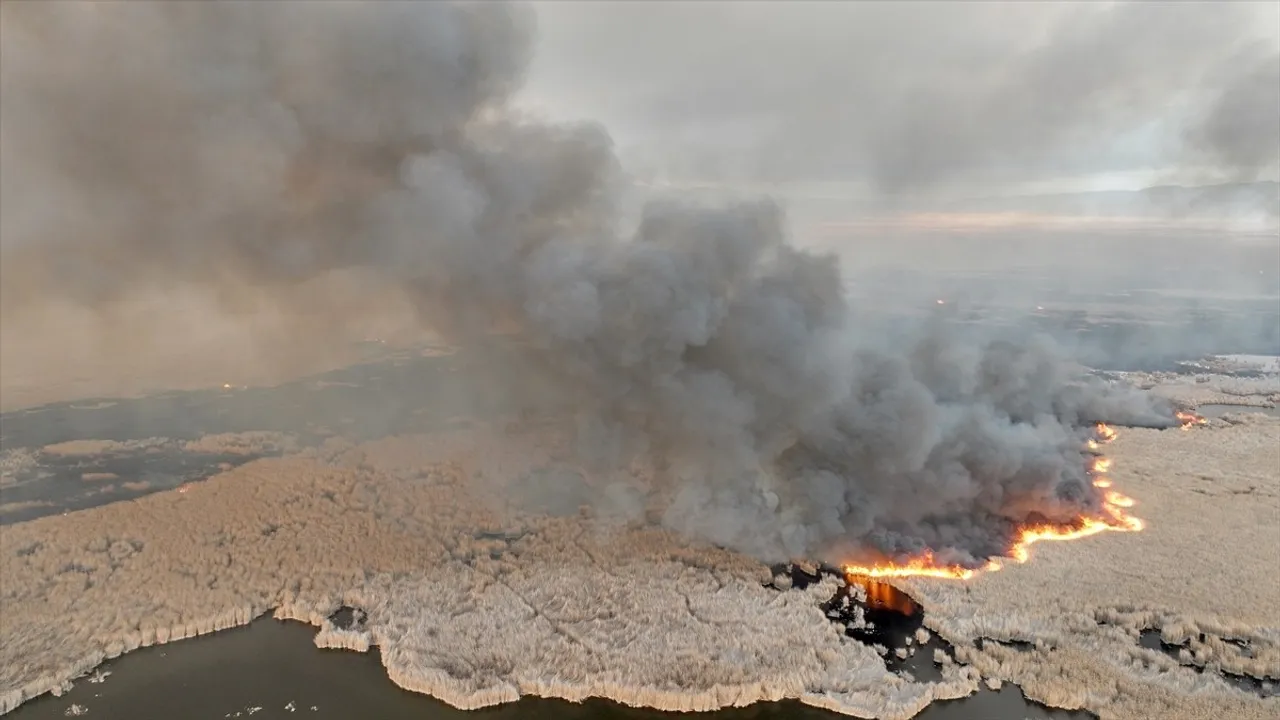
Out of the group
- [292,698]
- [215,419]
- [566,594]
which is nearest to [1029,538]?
[566,594]

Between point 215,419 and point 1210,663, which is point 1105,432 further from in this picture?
point 215,419

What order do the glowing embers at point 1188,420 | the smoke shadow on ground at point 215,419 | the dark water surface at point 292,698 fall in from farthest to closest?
the glowing embers at point 1188,420
the smoke shadow on ground at point 215,419
the dark water surface at point 292,698

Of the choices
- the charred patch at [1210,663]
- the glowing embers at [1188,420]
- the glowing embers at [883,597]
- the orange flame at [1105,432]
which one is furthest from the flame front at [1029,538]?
the glowing embers at [1188,420]

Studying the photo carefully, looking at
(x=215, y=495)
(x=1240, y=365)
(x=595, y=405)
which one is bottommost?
(x=1240, y=365)

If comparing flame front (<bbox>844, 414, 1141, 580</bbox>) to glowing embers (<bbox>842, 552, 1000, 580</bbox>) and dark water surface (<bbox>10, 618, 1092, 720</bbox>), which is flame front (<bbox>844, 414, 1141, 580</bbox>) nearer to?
glowing embers (<bbox>842, 552, 1000, 580</bbox>)

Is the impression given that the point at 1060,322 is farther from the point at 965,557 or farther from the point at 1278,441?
the point at 965,557

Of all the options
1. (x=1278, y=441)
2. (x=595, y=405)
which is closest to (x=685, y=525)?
(x=595, y=405)

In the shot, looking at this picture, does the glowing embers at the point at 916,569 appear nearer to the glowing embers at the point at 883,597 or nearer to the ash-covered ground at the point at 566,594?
the glowing embers at the point at 883,597
